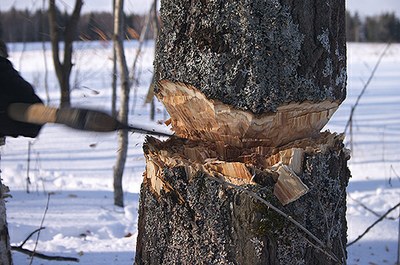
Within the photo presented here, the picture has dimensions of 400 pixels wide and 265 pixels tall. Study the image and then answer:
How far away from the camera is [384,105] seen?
10.8 meters

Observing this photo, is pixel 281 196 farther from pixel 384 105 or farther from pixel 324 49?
pixel 384 105

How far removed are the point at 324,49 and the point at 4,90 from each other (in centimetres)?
95

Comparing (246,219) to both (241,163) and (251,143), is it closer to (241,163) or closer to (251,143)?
(241,163)

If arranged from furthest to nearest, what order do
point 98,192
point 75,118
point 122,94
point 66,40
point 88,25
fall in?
point 66,40 → point 98,192 → point 88,25 → point 122,94 → point 75,118

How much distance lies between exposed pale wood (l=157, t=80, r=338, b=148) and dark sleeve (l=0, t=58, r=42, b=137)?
407 millimetres

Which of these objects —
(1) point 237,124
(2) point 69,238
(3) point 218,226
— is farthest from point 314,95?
(2) point 69,238

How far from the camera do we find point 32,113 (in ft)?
4.60

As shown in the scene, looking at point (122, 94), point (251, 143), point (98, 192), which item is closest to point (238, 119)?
point (251, 143)

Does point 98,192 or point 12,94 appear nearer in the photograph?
point 12,94

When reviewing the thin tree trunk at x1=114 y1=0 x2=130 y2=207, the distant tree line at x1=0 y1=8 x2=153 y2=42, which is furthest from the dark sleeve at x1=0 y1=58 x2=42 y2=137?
the thin tree trunk at x1=114 y1=0 x2=130 y2=207

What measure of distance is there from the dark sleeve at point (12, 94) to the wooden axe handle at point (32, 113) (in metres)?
0.03

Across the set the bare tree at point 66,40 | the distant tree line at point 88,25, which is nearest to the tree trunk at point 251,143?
the distant tree line at point 88,25

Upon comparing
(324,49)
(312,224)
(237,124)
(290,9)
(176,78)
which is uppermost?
(290,9)

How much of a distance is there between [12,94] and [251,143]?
73 cm
